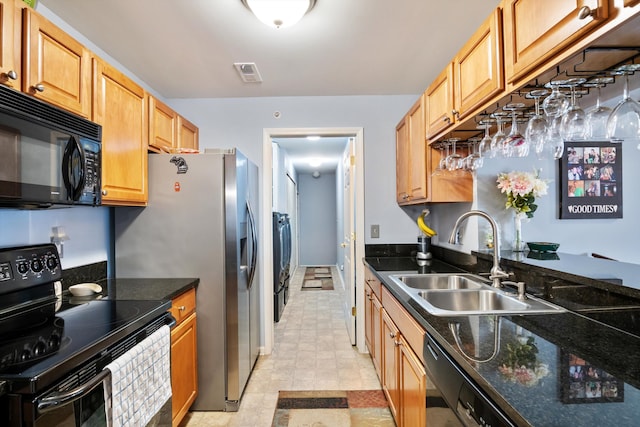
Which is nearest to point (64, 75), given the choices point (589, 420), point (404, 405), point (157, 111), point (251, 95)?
point (157, 111)

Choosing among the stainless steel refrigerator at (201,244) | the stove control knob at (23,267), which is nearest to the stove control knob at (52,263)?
the stove control knob at (23,267)

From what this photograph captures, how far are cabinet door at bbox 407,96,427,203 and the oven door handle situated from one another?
1.98 metres

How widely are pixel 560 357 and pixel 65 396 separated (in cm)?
143

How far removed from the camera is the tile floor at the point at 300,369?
2027 mm

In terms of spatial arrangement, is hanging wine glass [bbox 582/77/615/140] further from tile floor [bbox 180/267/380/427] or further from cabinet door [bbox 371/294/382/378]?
tile floor [bbox 180/267/380/427]

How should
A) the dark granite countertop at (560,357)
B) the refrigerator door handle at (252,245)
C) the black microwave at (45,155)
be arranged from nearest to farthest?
the dark granite countertop at (560,357) → the black microwave at (45,155) → the refrigerator door handle at (252,245)

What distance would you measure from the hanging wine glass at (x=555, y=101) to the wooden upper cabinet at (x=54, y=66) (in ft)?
6.25

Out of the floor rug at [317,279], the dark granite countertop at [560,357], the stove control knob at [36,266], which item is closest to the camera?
the dark granite countertop at [560,357]

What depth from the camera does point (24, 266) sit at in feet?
4.72

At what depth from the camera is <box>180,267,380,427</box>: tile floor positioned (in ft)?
6.65

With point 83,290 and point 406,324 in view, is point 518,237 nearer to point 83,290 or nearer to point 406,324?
point 406,324

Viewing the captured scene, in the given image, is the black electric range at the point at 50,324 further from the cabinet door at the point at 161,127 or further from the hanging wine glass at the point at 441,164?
the hanging wine glass at the point at 441,164

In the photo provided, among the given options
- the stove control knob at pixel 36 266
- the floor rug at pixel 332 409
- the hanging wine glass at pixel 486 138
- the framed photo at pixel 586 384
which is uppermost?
the hanging wine glass at pixel 486 138

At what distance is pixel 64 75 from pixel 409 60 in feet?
6.75
